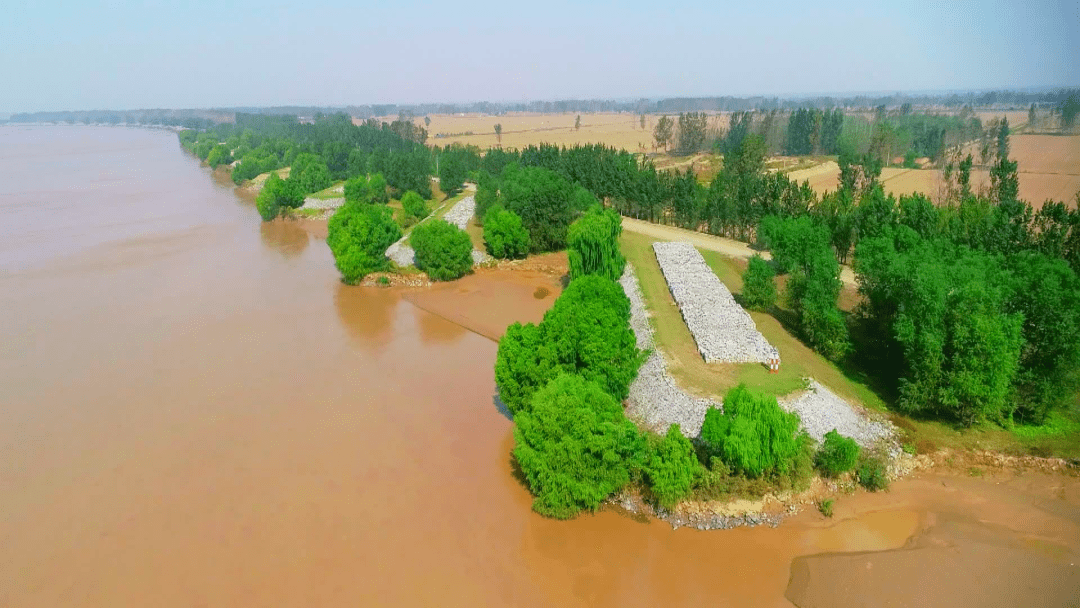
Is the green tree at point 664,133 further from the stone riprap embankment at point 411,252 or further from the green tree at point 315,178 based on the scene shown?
the stone riprap embankment at point 411,252

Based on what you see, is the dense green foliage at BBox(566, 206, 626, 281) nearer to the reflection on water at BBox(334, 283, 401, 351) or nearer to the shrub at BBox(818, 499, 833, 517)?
the reflection on water at BBox(334, 283, 401, 351)

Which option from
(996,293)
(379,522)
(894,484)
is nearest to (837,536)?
(894,484)

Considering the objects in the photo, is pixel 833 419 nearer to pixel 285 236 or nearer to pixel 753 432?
pixel 753 432

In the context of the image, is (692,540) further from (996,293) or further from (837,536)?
(996,293)

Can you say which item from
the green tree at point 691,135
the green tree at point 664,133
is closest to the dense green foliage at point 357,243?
the green tree at point 664,133

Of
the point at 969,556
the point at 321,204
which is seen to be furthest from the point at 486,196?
the point at 969,556

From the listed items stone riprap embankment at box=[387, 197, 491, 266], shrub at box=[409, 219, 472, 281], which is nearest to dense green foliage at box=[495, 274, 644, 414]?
shrub at box=[409, 219, 472, 281]
